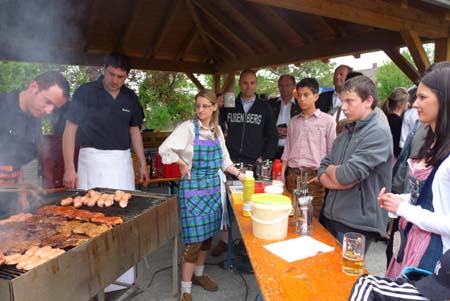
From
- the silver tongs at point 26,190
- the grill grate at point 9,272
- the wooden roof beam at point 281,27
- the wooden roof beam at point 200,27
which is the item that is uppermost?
the wooden roof beam at point 200,27

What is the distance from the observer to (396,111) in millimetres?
5004

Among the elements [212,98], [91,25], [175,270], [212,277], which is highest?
[91,25]

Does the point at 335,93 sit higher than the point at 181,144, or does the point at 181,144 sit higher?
the point at 335,93

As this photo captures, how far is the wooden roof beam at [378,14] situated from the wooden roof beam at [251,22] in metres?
2.72

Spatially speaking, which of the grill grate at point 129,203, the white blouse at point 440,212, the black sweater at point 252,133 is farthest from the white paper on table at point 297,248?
the black sweater at point 252,133

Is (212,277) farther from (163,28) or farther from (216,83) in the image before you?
(216,83)

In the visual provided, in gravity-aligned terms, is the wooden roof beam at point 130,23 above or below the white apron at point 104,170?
above

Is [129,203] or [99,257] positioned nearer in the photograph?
[99,257]

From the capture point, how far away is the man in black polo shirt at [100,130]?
3.17m

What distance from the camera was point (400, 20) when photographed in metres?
4.52

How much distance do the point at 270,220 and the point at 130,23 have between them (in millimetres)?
6618

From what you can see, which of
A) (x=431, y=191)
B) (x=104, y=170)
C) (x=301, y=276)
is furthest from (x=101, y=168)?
(x=431, y=191)

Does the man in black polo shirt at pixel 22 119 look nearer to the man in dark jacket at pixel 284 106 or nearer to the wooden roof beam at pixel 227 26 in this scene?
the man in dark jacket at pixel 284 106

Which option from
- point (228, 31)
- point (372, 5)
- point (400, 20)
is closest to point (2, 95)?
point (372, 5)
